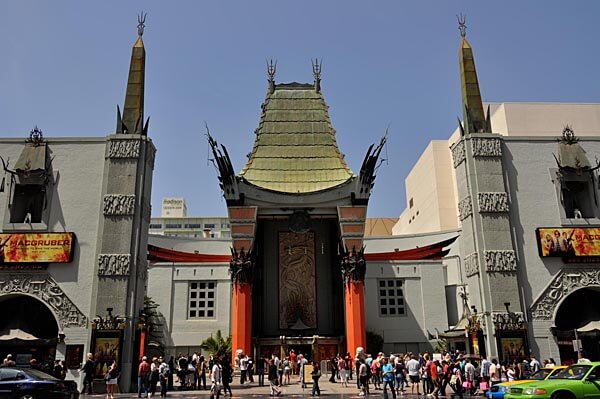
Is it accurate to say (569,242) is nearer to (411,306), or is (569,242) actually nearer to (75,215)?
(411,306)

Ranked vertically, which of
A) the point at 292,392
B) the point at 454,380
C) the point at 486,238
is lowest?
the point at 292,392

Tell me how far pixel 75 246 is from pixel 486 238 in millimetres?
18475

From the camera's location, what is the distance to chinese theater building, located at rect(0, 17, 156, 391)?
22906mm

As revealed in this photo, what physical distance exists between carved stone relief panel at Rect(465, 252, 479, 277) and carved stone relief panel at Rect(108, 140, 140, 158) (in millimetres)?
16206

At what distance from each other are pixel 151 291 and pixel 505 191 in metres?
24.9

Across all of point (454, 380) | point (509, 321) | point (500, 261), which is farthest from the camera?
point (500, 261)

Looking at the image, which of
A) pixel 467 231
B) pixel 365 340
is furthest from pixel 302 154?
pixel 467 231

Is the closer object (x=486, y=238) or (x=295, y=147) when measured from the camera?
(x=486, y=238)

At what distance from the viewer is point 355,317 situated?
34.2m

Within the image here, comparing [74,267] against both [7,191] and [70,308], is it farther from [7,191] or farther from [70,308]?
[7,191]

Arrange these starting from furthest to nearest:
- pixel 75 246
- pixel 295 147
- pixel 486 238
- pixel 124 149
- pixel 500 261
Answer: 1. pixel 295 147
2. pixel 124 149
3. pixel 486 238
4. pixel 500 261
5. pixel 75 246

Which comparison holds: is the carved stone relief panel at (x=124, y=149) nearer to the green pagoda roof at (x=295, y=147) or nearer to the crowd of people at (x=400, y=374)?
the crowd of people at (x=400, y=374)

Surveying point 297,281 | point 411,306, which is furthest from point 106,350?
point 411,306

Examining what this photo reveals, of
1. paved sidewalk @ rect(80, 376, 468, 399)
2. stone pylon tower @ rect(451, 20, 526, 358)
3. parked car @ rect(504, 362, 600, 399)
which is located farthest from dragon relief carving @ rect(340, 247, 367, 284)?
parked car @ rect(504, 362, 600, 399)
